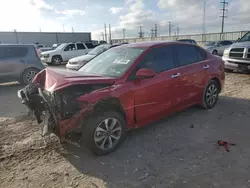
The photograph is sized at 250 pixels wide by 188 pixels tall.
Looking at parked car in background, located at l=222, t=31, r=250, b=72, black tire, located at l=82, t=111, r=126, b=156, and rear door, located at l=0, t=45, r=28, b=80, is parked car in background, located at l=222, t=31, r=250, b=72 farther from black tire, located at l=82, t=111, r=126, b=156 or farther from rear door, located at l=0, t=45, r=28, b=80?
rear door, located at l=0, t=45, r=28, b=80

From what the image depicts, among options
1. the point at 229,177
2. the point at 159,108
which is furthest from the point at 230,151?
the point at 159,108

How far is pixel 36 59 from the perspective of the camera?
29.5 ft

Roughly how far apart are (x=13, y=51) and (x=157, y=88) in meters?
7.29

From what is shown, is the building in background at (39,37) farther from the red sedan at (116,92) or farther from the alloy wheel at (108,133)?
the alloy wheel at (108,133)

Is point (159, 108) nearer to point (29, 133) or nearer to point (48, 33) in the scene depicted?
point (29, 133)

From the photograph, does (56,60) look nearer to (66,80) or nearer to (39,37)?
(66,80)

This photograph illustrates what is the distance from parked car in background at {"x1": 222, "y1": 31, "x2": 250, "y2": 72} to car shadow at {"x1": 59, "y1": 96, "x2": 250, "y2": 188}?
5.36 metres

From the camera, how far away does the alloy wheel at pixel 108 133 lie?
10.4 feet

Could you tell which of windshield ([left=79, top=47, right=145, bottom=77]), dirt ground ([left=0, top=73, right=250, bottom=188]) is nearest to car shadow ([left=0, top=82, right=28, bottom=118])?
dirt ground ([left=0, top=73, right=250, bottom=188])

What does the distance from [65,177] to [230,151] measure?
2507mm

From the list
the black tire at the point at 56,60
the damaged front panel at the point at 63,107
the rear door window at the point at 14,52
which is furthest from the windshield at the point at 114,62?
the black tire at the point at 56,60

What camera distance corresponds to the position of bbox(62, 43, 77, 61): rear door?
16.6 meters

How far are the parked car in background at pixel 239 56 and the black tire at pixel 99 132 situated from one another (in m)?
7.72

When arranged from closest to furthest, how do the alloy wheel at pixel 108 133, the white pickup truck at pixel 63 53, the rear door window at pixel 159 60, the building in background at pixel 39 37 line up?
the alloy wheel at pixel 108 133 < the rear door window at pixel 159 60 < the white pickup truck at pixel 63 53 < the building in background at pixel 39 37
